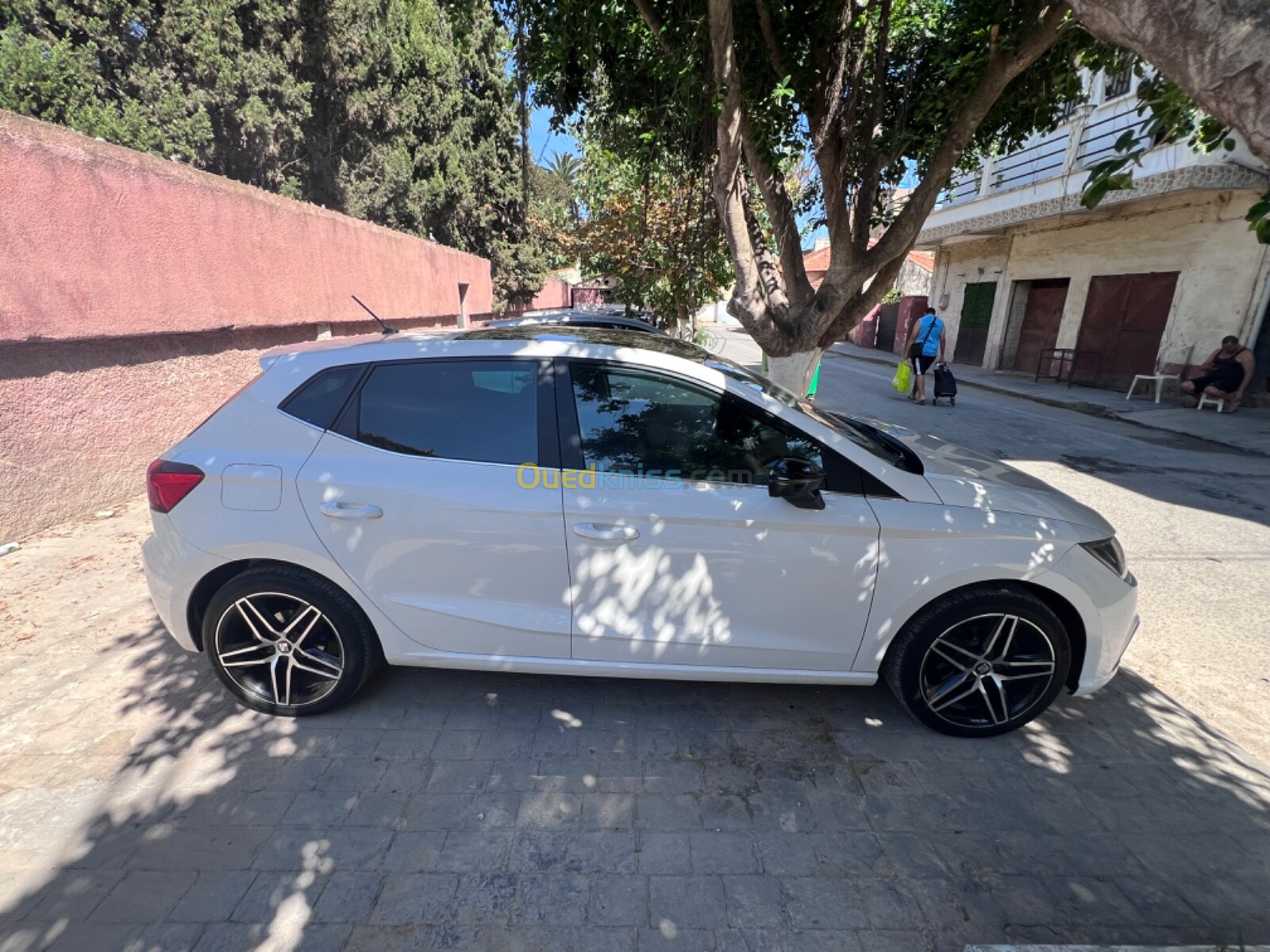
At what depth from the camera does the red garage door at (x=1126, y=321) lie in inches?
474

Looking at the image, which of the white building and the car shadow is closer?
the car shadow

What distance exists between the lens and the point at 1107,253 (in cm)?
1312

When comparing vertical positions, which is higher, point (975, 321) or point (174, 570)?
point (975, 321)

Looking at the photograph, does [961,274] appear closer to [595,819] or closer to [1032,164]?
[1032,164]

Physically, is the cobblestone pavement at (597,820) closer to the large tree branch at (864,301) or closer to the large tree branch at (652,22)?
the large tree branch at (864,301)

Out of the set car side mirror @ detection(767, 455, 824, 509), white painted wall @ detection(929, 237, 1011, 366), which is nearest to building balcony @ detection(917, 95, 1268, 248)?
white painted wall @ detection(929, 237, 1011, 366)

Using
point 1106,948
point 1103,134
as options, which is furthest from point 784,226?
point 1103,134

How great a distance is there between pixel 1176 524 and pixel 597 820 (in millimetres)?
5811

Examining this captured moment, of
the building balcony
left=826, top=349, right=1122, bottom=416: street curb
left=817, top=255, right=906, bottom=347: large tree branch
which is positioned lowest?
left=826, top=349, right=1122, bottom=416: street curb

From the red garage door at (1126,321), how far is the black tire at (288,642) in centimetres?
1527

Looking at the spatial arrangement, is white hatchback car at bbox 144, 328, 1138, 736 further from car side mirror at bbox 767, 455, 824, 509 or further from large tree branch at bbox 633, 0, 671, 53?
large tree branch at bbox 633, 0, 671, 53

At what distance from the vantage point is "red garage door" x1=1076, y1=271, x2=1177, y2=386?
1204 centimetres

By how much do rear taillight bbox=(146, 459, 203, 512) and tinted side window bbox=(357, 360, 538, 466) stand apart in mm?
711

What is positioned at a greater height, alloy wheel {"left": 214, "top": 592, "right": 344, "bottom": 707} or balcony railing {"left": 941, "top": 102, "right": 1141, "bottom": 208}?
balcony railing {"left": 941, "top": 102, "right": 1141, "bottom": 208}
